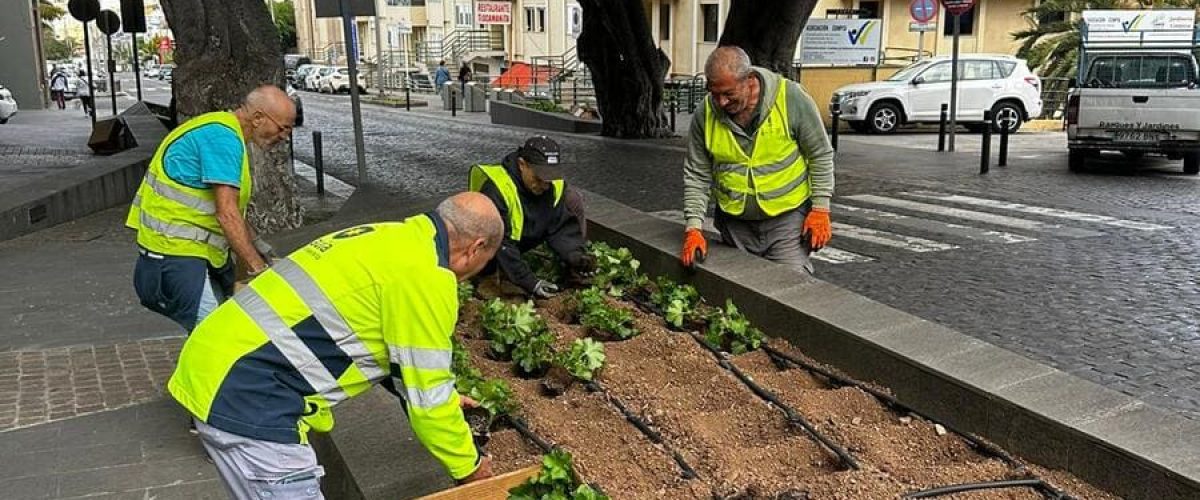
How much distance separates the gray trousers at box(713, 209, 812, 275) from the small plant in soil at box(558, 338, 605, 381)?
4.81 ft

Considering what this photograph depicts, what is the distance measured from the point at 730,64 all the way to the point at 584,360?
4.89 feet

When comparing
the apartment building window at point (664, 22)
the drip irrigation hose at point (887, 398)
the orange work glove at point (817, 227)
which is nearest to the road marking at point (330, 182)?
the orange work glove at point (817, 227)

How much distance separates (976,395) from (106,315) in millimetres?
5883

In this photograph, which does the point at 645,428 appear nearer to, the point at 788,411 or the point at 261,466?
the point at 788,411

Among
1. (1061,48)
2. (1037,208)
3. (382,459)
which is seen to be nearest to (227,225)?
(382,459)

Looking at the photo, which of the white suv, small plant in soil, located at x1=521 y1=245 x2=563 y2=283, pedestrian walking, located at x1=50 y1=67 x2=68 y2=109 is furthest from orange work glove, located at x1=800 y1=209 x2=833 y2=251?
pedestrian walking, located at x1=50 y1=67 x2=68 y2=109

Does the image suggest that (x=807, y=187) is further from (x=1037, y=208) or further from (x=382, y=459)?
(x=1037, y=208)

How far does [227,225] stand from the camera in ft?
13.4

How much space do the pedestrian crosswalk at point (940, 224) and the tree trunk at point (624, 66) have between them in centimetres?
929

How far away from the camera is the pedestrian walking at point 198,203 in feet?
13.2

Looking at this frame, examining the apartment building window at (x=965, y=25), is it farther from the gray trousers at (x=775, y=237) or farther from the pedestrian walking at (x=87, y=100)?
the gray trousers at (x=775, y=237)

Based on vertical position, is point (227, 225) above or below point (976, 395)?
above

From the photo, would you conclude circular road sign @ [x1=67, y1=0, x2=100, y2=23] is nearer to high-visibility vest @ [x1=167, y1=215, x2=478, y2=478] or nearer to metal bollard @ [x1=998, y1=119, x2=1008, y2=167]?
metal bollard @ [x1=998, y1=119, x2=1008, y2=167]

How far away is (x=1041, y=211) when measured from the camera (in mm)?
11125
